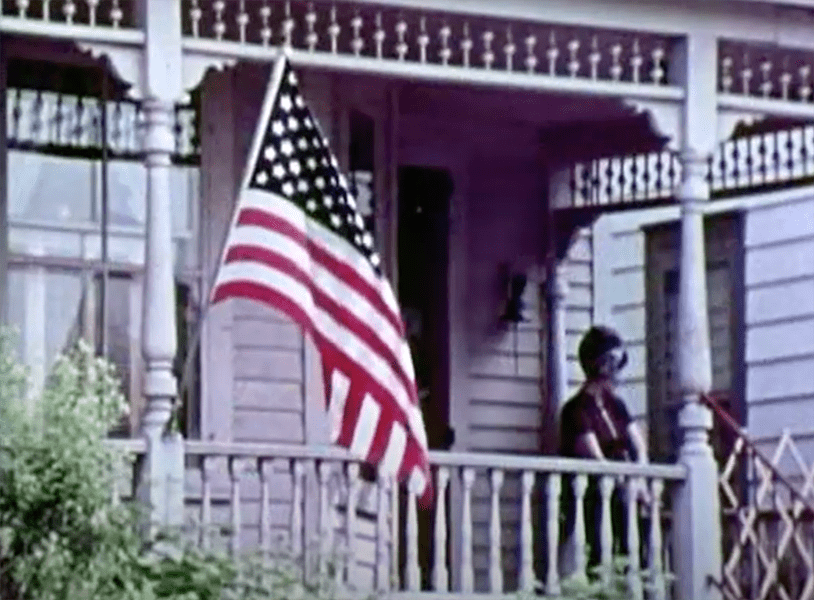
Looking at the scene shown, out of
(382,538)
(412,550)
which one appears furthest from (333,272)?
(412,550)

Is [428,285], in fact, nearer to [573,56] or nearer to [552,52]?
[573,56]

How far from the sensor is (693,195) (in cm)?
2059

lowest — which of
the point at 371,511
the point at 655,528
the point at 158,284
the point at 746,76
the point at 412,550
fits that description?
the point at 412,550

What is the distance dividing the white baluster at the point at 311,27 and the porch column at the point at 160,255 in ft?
2.42

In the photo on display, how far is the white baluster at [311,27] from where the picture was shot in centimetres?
1947

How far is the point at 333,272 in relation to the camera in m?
19.3

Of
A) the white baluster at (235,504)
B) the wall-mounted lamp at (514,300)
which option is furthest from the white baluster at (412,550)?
the wall-mounted lamp at (514,300)

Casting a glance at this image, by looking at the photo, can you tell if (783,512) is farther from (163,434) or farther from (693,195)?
(163,434)

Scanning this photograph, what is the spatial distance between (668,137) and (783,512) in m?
2.24

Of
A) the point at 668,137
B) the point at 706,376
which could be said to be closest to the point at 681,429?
the point at 706,376

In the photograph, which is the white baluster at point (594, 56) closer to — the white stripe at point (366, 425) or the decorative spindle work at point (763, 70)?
the decorative spindle work at point (763, 70)

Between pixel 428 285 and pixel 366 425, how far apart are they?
4.77 metres

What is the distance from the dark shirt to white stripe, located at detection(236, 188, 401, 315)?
2.97 meters

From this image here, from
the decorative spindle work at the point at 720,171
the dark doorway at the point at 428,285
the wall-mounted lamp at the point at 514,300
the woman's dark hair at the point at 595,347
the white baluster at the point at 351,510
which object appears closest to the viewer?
the white baluster at the point at 351,510
